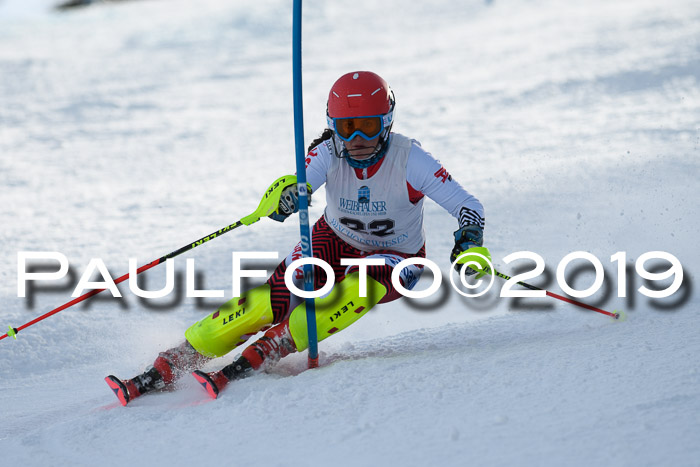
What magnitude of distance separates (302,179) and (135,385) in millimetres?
1146

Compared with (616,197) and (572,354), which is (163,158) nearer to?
(616,197)

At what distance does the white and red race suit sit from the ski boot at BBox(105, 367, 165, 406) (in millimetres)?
1145

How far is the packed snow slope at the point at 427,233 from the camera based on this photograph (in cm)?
272

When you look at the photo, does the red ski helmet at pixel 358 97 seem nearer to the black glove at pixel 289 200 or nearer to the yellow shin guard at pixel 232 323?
the black glove at pixel 289 200

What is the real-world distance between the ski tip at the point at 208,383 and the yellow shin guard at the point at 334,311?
428 mm

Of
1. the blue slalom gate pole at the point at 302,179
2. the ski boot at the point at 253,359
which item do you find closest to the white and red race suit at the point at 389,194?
the blue slalom gate pole at the point at 302,179

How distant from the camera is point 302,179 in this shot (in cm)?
338

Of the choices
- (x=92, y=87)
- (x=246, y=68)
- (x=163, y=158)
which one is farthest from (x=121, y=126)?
(x=246, y=68)

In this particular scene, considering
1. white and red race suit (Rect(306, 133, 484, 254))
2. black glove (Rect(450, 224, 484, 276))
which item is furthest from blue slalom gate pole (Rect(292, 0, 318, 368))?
black glove (Rect(450, 224, 484, 276))

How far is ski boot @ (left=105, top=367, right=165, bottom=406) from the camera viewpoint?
3344 mm
